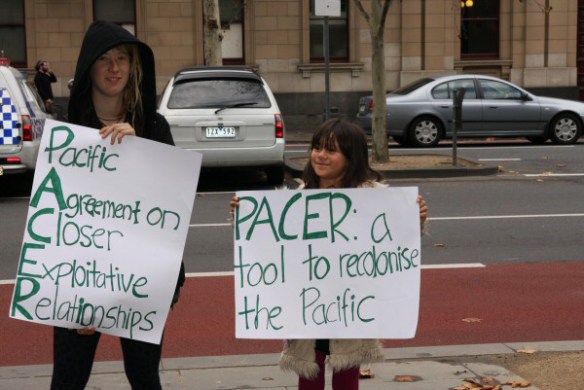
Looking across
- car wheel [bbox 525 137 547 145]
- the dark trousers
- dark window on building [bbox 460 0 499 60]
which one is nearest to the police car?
the dark trousers

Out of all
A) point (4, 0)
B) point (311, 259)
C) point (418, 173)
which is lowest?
point (418, 173)

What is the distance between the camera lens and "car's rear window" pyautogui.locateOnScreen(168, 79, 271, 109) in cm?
1445

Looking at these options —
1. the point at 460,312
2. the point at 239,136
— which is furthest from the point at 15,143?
the point at 460,312

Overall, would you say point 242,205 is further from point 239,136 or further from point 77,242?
point 239,136

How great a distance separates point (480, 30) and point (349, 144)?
25.7 m

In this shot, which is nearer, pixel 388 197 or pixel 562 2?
pixel 388 197

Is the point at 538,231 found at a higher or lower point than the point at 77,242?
lower

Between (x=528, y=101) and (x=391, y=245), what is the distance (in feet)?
59.0

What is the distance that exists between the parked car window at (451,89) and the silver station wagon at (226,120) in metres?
7.46

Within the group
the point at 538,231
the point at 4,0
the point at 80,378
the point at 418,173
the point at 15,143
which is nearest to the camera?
the point at 80,378

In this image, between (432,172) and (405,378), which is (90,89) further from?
(432,172)

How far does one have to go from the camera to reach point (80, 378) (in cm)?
428

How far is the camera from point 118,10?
1115 inches

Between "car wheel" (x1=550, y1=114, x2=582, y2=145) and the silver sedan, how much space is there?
20mm
